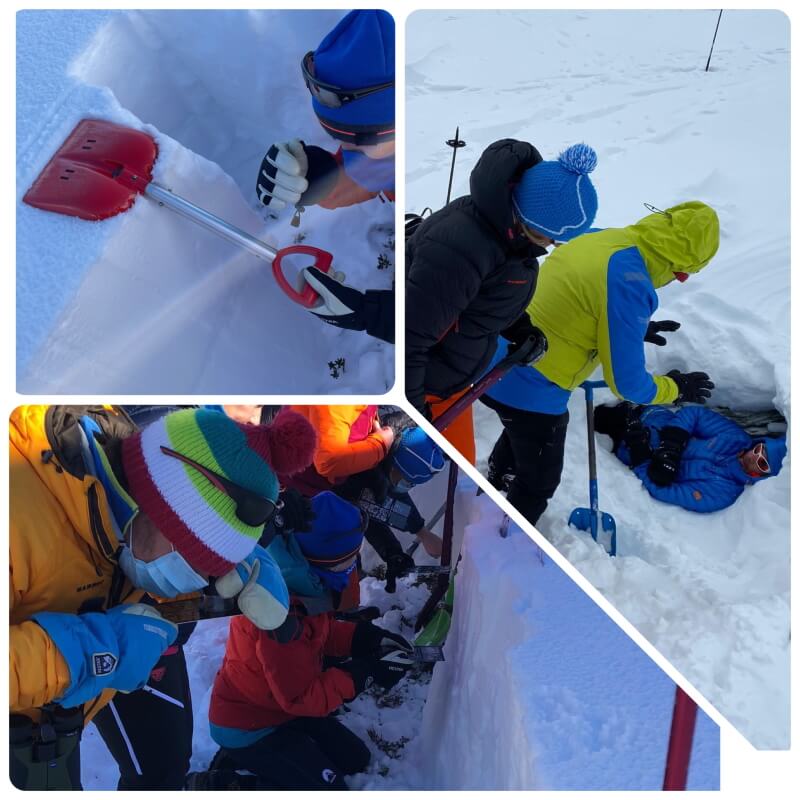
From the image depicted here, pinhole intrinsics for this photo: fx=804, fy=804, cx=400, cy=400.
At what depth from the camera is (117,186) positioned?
1.57m

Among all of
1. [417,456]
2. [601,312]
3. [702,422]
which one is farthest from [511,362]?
[702,422]

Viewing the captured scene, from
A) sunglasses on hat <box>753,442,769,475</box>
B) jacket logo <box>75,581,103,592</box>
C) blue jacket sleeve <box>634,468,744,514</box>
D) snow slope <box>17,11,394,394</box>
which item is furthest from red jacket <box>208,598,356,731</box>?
sunglasses on hat <box>753,442,769,475</box>

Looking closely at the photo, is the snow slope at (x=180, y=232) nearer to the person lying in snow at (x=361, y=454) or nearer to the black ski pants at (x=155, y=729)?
the person lying in snow at (x=361, y=454)

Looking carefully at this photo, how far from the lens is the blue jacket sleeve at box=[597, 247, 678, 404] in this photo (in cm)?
194

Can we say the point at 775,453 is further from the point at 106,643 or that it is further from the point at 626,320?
the point at 106,643

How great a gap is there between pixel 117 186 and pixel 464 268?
27.4 inches

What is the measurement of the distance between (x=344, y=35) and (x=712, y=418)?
6.91 feet

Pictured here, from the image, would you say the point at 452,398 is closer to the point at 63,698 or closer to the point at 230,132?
the point at 230,132

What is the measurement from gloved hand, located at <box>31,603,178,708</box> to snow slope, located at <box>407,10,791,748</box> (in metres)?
0.89

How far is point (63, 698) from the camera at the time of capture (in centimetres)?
117

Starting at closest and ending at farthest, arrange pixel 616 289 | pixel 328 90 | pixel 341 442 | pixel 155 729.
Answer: pixel 341 442 → pixel 155 729 → pixel 328 90 → pixel 616 289

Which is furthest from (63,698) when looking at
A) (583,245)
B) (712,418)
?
(712,418)

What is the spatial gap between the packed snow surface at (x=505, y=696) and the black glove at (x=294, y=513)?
0.19 m

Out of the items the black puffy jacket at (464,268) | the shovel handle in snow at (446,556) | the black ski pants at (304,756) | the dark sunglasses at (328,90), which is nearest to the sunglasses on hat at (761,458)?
the shovel handle in snow at (446,556)
